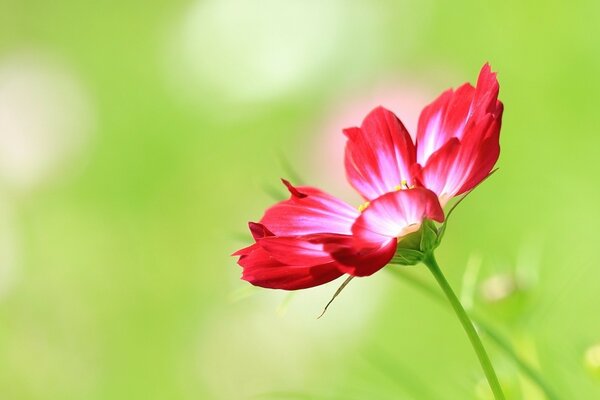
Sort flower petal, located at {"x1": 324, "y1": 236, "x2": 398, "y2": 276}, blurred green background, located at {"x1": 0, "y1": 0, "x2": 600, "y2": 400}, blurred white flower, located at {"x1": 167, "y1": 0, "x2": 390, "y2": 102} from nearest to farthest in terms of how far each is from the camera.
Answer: flower petal, located at {"x1": 324, "y1": 236, "x2": 398, "y2": 276} → blurred green background, located at {"x1": 0, "y1": 0, "x2": 600, "y2": 400} → blurred white flower, located at {"x1": 167, "y1": 0, "x2": 390, "y2": 102}

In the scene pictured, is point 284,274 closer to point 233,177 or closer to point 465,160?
point 465,160

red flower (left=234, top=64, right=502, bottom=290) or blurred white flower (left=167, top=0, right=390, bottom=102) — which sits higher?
blurred white flower (left=167, top=0, right=390, bottom=102)

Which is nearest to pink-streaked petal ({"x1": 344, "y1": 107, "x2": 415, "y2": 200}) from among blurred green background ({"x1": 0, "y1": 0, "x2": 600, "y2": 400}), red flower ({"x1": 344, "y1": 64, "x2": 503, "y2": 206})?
red flower ({"x1": 344, "y1": 64, "x2": 503, "y2": 206})

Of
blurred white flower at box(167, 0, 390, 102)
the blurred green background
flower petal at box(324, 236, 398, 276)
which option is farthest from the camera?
blurred white flower at box(167, 0, 390, 102)

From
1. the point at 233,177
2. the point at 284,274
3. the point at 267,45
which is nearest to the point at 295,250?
the point at 284,274

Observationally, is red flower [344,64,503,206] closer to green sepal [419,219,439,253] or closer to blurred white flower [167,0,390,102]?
green sepal [419,219,439,253]

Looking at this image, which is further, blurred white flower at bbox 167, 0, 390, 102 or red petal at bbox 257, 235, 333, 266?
blurred white flower at bbox 167, 0, 390, 102

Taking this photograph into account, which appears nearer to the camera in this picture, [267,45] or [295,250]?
[295,250]
